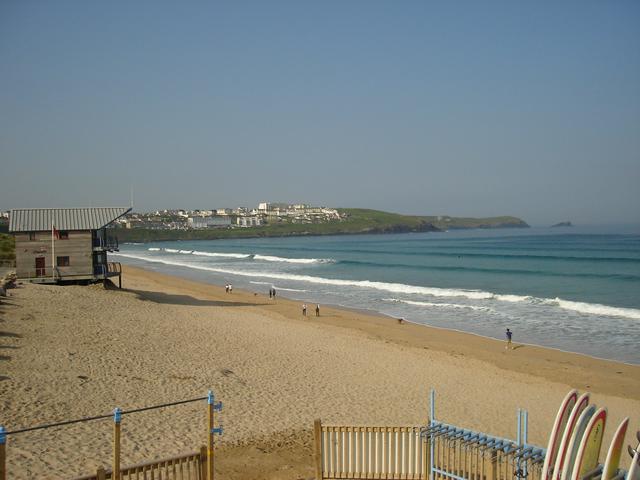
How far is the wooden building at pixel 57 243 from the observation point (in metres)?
27.6

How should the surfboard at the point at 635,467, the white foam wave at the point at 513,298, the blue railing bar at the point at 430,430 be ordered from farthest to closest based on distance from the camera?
the white foam wave at the point at 513,298 < the blue railing bar at the point at 430,430 < the surfboard at the point at 635,467

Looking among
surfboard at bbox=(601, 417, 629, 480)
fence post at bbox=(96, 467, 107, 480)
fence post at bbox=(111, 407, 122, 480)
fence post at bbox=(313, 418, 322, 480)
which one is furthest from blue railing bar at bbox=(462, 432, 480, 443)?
fence post at bbox=(96, 467, 107, 480)

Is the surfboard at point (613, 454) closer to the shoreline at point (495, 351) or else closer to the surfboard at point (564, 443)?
the surfboard at point (564, 443)

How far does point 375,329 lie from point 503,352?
600 cm

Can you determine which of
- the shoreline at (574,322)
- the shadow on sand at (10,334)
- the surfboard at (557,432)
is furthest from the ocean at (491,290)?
the shadow on sand at (10,334)

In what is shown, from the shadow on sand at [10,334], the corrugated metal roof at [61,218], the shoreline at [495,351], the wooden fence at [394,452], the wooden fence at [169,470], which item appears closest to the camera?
the wooden fence at [169,470]

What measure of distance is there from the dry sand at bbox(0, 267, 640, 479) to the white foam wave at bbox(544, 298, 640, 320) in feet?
32.9

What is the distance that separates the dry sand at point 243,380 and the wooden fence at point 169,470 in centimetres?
139

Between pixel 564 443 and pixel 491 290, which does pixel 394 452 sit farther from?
pixel 491 290

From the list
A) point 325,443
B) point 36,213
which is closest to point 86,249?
point 36,213

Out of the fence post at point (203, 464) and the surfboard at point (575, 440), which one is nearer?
the surfboard at point (575, 440)

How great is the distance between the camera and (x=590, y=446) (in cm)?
606

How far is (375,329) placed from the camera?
2573 centimetres

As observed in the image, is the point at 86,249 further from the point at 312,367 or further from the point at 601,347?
the point at 601,347
